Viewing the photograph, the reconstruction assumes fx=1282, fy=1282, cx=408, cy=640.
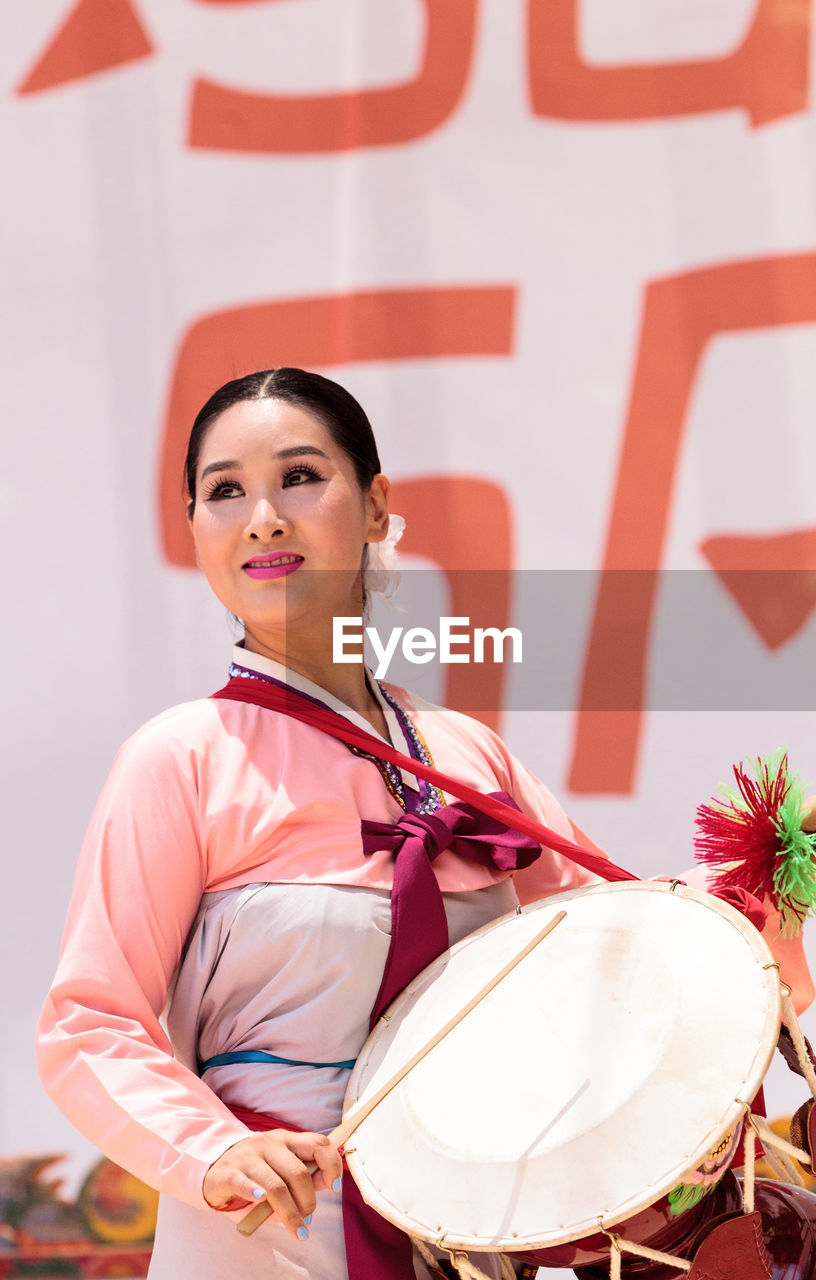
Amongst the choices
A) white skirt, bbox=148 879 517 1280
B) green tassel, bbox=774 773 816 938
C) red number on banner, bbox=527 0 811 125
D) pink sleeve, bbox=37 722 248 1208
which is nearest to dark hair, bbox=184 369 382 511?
pink sleeve, bbox=37 722 248 1208

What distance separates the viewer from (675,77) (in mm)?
2480

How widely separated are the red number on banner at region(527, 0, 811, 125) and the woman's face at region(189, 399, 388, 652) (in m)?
1.33

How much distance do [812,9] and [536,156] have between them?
609 mm

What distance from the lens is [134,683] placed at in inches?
92.1

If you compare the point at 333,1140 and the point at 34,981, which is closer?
the point at 333,1140

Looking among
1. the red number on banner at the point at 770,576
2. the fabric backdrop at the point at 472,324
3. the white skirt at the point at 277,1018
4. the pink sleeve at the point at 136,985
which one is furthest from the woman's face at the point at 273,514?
the red number on banner at the point at 770,576

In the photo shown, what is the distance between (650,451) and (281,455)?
1144 millimetres

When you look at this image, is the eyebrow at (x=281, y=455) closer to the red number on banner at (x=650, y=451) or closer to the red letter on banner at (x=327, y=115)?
the red number on banner at (x=650, y=451)

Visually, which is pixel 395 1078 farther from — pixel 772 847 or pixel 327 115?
pixel 327 115

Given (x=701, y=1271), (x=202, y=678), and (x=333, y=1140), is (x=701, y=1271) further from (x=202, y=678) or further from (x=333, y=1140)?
(x=202, y=678)

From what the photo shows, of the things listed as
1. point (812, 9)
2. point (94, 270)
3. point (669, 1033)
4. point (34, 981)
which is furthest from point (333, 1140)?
point (812, 9)

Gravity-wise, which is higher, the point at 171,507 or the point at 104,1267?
the point at 171,507

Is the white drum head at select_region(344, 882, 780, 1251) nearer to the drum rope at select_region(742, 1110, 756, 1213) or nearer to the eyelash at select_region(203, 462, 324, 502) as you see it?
the drum rope at select_region(742, 1110, 756, 1213)

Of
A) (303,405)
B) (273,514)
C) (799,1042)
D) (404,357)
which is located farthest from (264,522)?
(404,357)
